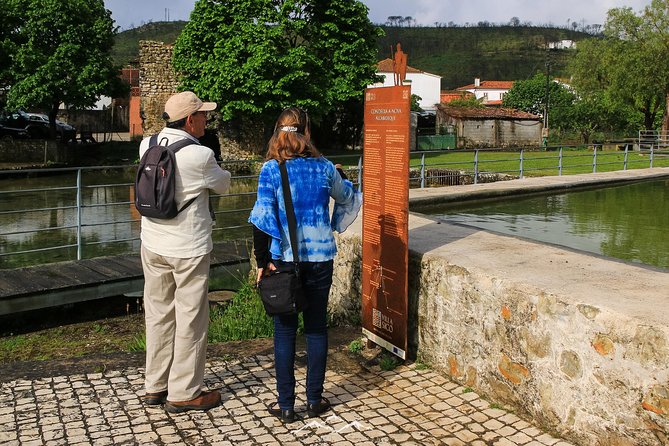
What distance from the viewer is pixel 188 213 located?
399 cm

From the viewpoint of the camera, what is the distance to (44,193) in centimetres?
2358

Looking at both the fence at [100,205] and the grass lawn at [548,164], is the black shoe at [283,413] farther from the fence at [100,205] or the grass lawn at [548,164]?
the grass lawn at [548,164]

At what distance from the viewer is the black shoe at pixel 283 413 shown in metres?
3.95

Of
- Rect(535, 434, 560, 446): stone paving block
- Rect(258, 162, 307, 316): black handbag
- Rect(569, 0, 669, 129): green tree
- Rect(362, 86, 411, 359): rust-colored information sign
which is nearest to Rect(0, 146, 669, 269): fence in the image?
Rect(362, 86, 411, 359): rust-colored information sign

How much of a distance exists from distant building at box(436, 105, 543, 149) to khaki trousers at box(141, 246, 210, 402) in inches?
1664

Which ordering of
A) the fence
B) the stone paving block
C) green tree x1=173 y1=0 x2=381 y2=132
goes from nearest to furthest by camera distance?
the stone paving block
the fence
green tree x1=173 y1=0 x2=381 y2=132

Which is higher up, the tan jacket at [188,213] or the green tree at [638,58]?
the green tree at [638,58]

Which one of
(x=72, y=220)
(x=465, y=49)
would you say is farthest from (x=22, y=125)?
(x=465, y=49)

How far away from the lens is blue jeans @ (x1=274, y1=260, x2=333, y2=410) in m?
3.95

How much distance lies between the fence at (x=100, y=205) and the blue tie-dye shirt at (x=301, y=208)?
Result: 2.32 meters

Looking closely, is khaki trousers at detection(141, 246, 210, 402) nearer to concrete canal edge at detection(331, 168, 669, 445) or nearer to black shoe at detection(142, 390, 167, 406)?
black shoe at detection(142, 390, 167, 406)

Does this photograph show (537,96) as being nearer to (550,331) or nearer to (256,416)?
(550,331)

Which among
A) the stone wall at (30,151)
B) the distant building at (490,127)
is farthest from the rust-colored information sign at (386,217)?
the distant building at (490,127)

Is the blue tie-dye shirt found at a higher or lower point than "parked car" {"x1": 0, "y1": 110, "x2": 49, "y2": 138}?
lower
